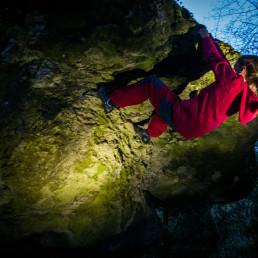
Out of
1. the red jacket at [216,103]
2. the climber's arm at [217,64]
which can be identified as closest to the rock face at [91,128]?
the climber's arm at [217,64]

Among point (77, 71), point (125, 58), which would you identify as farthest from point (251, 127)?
point (77, 71)

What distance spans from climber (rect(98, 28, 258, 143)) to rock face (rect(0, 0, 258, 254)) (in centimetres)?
32

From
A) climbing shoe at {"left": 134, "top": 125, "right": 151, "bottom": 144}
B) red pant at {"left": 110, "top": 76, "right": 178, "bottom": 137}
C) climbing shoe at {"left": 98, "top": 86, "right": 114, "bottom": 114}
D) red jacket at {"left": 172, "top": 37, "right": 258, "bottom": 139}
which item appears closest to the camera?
red jacket at {"left": 172, "top": 37, "right": 258, "bottom": 139}

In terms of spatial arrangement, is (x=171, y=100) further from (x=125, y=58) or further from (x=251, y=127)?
(x=251, y=127)

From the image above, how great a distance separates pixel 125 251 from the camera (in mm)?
3053

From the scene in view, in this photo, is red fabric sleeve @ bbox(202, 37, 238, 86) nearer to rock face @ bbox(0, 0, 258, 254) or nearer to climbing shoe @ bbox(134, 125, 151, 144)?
rock face @ bbox(0, 0, 258, 254)

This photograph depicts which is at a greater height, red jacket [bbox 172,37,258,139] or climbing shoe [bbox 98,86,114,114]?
climbing shoe [bbox 98,86,114,114]

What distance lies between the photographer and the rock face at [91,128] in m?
1.69

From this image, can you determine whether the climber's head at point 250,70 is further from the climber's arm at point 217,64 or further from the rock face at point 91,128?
the rock face at point 91,128

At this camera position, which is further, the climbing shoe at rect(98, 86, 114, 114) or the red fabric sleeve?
the climbing shoe at rect(98, 86, 114, 114)

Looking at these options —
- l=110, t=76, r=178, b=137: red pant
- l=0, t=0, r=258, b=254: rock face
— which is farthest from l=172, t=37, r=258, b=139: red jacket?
l=0, t=0, r=258, b=254: rock face

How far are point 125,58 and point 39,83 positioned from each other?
3.61ft

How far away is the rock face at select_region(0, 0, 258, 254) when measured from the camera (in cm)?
169

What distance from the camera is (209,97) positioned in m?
1.77
